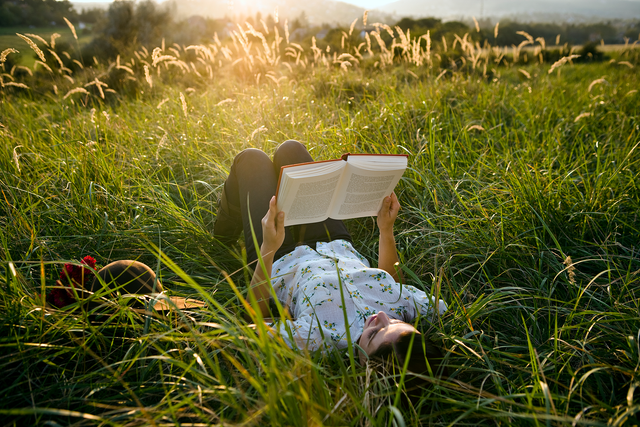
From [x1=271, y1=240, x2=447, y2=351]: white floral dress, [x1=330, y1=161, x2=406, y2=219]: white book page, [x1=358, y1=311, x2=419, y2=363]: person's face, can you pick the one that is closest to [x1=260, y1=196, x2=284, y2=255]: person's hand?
[x1=271, y1=240, x2=447, y2=351]: white floral dress

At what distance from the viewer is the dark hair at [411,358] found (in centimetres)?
103

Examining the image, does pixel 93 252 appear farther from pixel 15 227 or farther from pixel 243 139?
pixel 243 139

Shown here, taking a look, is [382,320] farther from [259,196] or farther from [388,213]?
[259,196]

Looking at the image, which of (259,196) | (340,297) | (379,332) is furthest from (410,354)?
(259,196)

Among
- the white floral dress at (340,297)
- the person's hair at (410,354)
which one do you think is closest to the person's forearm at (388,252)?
the white floral dress at (340,297)

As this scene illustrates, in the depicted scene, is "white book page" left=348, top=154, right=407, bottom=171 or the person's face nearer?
the person's face

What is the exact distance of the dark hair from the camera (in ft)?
3.38

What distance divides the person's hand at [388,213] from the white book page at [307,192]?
0.31m

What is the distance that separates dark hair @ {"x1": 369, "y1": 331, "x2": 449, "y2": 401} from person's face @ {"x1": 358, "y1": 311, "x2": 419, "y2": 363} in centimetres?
2

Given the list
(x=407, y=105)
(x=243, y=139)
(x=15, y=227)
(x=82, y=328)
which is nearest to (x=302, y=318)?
(x=82, y=328)

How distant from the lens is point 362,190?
1443mm

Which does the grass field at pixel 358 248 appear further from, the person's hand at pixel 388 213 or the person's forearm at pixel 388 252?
the person's hand at pixel 388 213

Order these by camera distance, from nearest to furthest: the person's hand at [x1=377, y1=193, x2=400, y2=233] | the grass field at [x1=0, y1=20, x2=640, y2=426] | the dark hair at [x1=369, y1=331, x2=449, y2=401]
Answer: the grass field at [x1=0, y1=20, x2=640, y2=426] → the dark hair at [x1=369, y1=331, x2=449, y2=401] → the person's hand at [x1=377, y1=193, x2=400, y2=233]

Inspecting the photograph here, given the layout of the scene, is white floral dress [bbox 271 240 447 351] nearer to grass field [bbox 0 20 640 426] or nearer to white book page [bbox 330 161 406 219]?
grass field [bbox 0 20 640 426]
